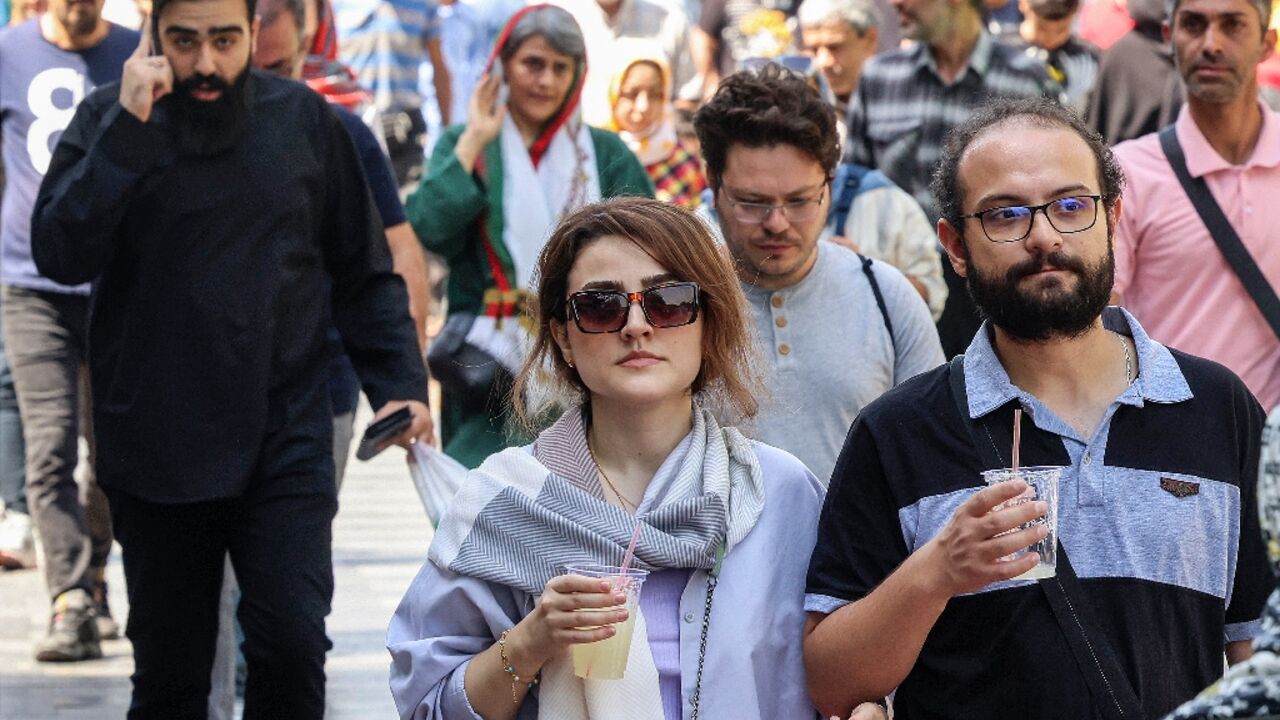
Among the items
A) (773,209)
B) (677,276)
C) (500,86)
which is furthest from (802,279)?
(500,86)

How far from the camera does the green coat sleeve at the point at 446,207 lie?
23.6 ft

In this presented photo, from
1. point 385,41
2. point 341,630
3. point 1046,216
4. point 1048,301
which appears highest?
point 1046,216

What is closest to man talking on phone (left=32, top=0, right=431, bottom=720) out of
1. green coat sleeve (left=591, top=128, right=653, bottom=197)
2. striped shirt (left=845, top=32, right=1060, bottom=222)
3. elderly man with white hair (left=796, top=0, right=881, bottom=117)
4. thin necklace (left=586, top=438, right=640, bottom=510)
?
green coat sleeve (left=591, top=128, right=653, bottom=197)

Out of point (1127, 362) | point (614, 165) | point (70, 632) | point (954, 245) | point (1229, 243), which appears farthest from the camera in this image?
point (70, 632)

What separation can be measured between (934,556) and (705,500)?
0.47m

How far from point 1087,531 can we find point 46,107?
18.0 feet

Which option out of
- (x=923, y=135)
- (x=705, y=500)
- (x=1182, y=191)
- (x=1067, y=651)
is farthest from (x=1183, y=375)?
(x=923, y=135)

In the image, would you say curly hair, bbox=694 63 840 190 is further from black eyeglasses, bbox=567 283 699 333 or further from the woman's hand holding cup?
the woman's hand holding cup

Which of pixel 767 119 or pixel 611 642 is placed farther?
pixel 767 119

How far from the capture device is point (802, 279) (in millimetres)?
5582

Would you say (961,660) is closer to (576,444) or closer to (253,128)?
(576,444)

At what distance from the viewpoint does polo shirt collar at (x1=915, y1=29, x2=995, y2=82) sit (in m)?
8.34

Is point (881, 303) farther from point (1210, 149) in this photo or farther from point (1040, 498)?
point (1040, 498)

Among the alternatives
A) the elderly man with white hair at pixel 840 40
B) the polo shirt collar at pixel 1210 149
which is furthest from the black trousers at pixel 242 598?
the elderly man with white hair at pixel 840 40
